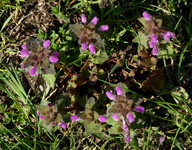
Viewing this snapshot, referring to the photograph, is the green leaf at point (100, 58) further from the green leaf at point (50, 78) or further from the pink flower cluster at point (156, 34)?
the pink flower cluster at point (156, 34)

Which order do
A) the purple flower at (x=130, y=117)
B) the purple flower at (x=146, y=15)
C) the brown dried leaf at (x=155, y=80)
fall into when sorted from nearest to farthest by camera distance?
the purple flower at (x=130, y=117) < the purple flower at (x=146, y=15) < the brown dried leaf at (x=155, y=80)

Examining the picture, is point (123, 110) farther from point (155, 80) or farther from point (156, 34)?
point (156, 34)

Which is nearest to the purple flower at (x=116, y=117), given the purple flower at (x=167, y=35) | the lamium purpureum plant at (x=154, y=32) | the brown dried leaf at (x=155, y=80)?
the brown dried leaf at (x=155, y=80)

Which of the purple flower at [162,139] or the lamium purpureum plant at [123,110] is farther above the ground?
the lamium purpureum plant at [123,110]

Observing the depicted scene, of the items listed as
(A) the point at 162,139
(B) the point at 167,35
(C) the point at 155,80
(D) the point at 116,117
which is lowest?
(A) the point at 162,139

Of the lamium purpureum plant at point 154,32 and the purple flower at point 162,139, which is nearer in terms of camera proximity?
the lamium purpureum plant at point 154,32

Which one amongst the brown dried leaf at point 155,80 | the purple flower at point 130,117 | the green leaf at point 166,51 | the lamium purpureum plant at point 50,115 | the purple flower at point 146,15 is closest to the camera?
the purple flower at point 130,117

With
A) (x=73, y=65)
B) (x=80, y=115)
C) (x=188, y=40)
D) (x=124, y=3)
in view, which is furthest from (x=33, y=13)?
(x=188, y=40)

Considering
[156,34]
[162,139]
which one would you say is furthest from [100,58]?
[162,139]

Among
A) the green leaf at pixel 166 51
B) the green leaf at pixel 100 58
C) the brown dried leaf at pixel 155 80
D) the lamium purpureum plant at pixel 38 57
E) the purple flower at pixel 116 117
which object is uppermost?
the lamium purpureum plant at pixel 38 57

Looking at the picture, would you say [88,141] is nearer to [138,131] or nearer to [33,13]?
[138,131]

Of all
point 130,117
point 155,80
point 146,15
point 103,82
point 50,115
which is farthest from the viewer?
point 103,82
